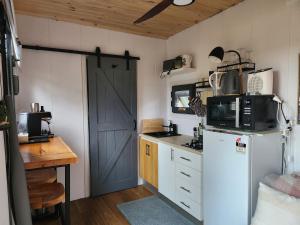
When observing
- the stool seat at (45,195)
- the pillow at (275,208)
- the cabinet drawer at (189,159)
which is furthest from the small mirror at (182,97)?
the stool seat at (45,195)

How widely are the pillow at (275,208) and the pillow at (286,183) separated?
86 millimetres

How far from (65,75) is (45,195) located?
65.2 inches

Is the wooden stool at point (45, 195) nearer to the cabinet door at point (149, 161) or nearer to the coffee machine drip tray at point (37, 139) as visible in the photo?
the coffee machine drip tray at point (37, 139)

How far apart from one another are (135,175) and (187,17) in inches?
97.9

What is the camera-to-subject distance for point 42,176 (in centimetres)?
215

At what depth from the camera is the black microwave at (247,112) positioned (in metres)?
1.81

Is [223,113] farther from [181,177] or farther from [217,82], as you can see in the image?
[181,177]

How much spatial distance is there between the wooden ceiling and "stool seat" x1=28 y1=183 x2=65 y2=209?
1.95 meters

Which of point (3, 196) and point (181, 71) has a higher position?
point (181, 71)

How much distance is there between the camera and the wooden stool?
68.1 inches

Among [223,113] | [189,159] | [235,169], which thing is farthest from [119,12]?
[235,169]

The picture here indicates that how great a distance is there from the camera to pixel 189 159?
2.38 m

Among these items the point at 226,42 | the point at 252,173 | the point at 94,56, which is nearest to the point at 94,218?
the point at 252,173

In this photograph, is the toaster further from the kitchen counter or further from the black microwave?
the kitchen counter
